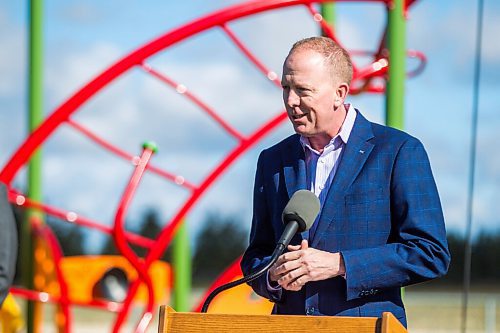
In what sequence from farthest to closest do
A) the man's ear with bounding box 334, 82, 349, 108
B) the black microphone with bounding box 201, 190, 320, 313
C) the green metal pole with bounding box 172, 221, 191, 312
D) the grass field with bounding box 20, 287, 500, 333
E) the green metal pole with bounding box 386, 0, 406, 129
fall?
the grass field with bounding box 20, 287, 500, 333 < the green metal pole with bounding box 172, 221, 191, 312 < the green metal pole with bounding box 386, 0, 406, 129 < the man's ear with bounding box 334, 82, 349, 108 < the black microphone with bounding box 201, 190, 320, 313

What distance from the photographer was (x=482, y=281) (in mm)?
22656

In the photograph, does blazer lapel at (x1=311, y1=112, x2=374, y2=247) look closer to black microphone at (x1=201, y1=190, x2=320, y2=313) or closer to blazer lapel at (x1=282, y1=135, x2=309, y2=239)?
blazer lapel at (x1=282, y1=135, x2=309, y2=239)

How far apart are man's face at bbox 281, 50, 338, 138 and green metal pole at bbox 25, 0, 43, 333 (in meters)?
5.15

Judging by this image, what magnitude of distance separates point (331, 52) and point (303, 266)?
0.56 m

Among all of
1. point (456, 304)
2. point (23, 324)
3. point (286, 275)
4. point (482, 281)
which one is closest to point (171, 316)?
point (286, 275)

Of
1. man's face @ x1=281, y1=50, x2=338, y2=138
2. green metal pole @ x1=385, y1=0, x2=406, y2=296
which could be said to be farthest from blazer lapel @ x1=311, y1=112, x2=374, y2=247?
green metal pole @ x1=385, y1=0, x2=406, y2=296

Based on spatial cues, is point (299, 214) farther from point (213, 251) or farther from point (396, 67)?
point (213, 251)

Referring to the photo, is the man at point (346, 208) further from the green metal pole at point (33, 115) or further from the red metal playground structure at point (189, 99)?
the green metal pole at point (33, 115)

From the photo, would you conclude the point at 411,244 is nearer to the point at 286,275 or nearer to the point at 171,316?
the point at 286,275

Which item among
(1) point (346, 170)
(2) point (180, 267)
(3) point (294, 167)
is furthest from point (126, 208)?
(1) point (346, 170)

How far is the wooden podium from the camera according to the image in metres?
2.46

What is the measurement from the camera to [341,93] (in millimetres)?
2988

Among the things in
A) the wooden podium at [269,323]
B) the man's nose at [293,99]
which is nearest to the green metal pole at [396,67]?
the man's nose at [293,99]

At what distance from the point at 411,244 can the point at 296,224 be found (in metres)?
0.32
